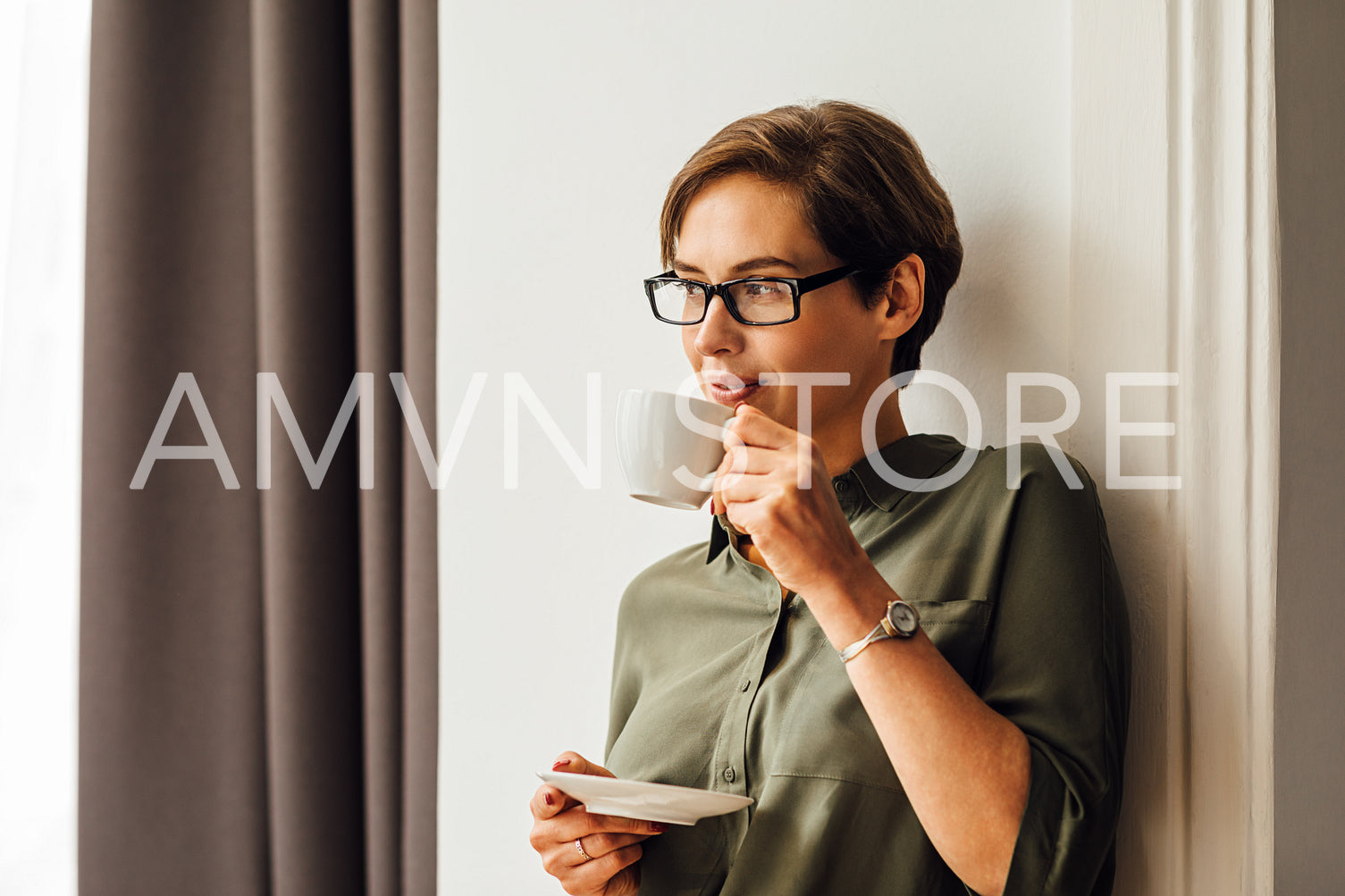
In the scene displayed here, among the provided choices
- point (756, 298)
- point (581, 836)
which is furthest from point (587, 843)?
point (756, 298)

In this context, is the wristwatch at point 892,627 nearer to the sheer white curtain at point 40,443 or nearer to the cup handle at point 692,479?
the cup handle at point 692,479

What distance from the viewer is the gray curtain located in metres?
1.41

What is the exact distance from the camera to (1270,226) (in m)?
0.80

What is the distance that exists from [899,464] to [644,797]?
15.0 inches

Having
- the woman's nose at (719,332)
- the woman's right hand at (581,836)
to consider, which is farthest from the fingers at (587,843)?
the woman's nose at (719,332)

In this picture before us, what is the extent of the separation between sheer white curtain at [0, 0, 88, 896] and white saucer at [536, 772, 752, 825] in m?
1.19

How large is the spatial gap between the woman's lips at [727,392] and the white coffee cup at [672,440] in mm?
88

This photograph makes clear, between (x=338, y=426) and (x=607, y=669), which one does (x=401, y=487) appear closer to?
(x=338, y=426)

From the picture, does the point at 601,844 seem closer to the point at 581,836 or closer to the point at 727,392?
the point at 581,836

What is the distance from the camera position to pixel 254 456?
1.52 m

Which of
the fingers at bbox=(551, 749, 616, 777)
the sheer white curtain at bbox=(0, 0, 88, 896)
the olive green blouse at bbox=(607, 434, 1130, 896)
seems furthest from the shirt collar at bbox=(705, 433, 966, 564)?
the sheer white curtain at bbox=(0, 0, 88, 896)

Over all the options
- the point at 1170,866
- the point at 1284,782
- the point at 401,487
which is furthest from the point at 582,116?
the point at 1284,782

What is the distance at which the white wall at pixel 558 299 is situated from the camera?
1.09m

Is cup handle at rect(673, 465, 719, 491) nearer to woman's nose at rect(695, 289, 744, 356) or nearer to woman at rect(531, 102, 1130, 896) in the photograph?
woman at rect(531, 102, 1130, 896)
